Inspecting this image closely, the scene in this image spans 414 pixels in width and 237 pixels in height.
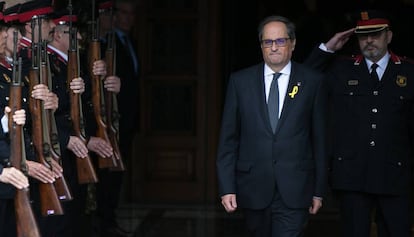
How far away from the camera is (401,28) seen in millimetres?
11484

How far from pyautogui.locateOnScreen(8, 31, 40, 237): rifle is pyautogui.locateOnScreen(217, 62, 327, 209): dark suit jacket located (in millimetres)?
1150

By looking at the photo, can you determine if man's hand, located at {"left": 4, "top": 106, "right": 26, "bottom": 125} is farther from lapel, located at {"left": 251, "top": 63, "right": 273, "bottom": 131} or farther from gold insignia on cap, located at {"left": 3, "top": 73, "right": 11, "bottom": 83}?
lapel, located at {"left": 251, "top": 63, "right": 273, "bottom": 131}

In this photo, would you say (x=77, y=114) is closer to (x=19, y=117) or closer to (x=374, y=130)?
(x=19, y=117)

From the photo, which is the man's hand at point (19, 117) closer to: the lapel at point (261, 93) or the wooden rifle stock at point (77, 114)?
the wooden rifle stock at point (77, 114)

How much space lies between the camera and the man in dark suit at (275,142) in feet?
23.2

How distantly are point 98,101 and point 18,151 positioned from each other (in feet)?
5.68

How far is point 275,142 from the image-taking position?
7.08 meters

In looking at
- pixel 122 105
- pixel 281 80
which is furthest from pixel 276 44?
pixel 122 105

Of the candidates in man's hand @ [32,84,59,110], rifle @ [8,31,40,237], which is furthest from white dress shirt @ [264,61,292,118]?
rifle @ [8,31,40,237]

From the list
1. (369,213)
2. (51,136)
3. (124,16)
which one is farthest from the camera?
(124,16)

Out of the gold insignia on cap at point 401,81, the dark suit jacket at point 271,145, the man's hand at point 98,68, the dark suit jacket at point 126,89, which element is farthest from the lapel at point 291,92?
the dark suit jacket at point 126,89

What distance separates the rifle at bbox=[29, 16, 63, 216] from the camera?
7.07 m

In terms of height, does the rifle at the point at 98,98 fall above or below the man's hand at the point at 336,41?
below

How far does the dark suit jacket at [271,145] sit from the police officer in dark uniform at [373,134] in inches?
25.4
